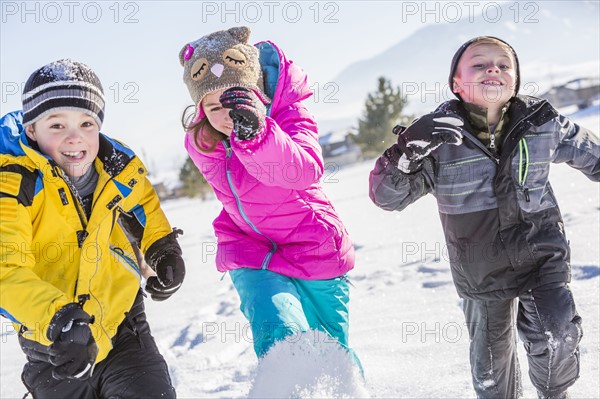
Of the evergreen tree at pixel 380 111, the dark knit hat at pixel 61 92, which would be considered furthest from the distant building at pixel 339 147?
the dark knit hat at pixel 61 92

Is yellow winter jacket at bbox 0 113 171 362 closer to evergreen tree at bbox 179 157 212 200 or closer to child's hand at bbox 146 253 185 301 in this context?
child's hand at bbox 146 253 185 301

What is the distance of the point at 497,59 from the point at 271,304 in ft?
5.18

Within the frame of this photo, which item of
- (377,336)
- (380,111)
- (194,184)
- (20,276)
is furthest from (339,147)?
(20,276)

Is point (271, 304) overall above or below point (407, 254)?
above

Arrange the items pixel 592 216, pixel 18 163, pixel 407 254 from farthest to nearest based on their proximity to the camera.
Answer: pixel 407 254
pixel 592 216
pixel 18 163

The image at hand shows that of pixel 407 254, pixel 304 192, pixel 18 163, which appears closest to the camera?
pixel 18 163

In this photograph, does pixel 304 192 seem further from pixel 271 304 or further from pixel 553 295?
pixel 553 295

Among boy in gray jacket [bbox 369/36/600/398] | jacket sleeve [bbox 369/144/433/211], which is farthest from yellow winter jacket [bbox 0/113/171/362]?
boy in gray jacket [bbox 369/36/600/398]

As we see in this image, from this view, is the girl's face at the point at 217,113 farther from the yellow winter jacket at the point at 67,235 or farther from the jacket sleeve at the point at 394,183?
the jacket sleeve at the point at 394,183

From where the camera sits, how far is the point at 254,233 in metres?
2.89

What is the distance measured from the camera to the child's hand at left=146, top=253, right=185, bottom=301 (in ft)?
8.73

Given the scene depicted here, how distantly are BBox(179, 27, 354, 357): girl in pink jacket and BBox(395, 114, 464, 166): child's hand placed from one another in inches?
17.5

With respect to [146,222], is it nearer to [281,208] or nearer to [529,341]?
[281,208]

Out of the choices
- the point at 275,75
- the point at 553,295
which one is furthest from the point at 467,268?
the point at 275,75
